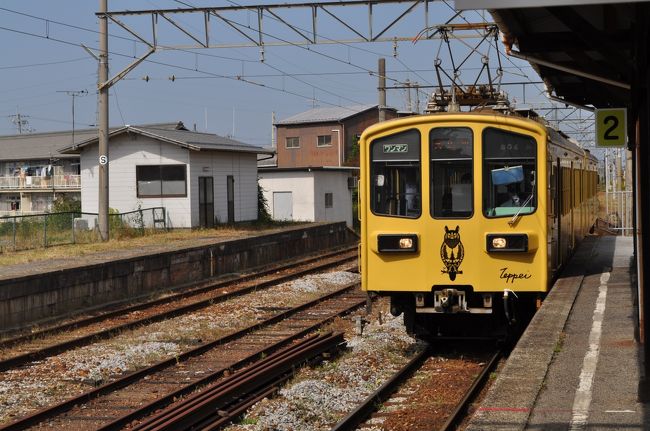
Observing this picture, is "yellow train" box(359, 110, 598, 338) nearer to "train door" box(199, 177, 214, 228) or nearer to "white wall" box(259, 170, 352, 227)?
"train door" box(199, 177, 214, 228)

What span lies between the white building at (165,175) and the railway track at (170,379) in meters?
12.7

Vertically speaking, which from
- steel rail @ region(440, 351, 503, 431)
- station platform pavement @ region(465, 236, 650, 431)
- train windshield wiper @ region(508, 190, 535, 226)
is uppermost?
train windshield wiper @ region(508, 190, 535, 226)

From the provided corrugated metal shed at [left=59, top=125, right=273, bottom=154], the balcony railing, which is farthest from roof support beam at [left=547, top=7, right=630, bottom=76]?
the balcony railing

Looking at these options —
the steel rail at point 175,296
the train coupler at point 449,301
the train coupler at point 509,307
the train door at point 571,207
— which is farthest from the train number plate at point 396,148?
the steel rail at point 175,296

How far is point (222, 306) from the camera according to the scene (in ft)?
50.6

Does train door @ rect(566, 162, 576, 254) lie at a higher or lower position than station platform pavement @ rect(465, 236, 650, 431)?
higher

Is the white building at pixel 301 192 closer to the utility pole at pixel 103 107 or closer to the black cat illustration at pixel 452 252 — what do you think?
the utility pole at pixel 103 107

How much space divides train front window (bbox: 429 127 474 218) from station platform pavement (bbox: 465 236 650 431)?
1.43 metres

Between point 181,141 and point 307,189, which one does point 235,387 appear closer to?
point 181,141

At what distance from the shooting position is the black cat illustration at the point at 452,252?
935 cm

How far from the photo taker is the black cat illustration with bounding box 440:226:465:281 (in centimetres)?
935

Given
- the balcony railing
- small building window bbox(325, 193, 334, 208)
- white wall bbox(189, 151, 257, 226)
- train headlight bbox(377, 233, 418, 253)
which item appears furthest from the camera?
the balcony railing

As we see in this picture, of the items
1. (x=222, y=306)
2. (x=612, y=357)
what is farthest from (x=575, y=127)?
(x=612, y=357)

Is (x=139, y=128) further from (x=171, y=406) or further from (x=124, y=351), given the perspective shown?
(x=171, y=406)
